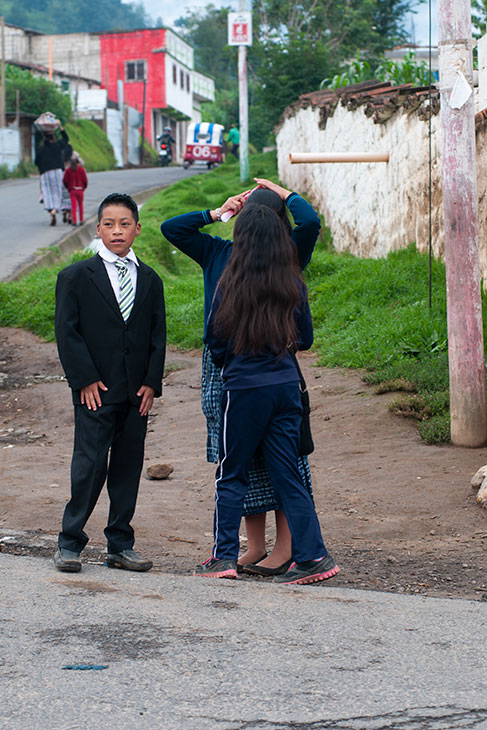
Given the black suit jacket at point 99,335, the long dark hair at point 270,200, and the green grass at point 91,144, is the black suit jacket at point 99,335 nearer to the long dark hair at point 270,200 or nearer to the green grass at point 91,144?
the long dark hair at point 270,200

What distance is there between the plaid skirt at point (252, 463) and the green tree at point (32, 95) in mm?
39283

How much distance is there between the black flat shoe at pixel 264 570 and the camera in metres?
4.32

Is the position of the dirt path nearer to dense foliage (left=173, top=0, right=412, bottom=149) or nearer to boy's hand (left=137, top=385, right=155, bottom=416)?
boy's hand (left=137, top=385, right=155, bottom=416)

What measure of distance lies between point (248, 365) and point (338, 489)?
7.33 feet

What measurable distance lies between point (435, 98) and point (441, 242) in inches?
60.0

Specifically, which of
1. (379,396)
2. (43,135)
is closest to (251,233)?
(379,396)

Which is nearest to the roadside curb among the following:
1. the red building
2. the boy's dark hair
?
the boy's dark hair

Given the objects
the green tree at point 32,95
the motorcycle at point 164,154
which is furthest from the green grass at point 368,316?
the motorcycle at point 164,154

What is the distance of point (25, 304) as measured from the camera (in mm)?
11750

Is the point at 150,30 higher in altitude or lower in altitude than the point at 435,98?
higher

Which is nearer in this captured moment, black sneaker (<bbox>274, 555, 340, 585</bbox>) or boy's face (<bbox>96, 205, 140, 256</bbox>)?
black sneaker (<bbox>274, 555, 340, 585</bbox>)

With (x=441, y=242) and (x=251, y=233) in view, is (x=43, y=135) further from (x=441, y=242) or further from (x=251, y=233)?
(x=251, y=233)

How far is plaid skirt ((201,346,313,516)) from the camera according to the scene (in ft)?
14.0

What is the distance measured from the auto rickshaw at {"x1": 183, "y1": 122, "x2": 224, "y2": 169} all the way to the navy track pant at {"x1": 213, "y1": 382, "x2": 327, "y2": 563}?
1340 inches
